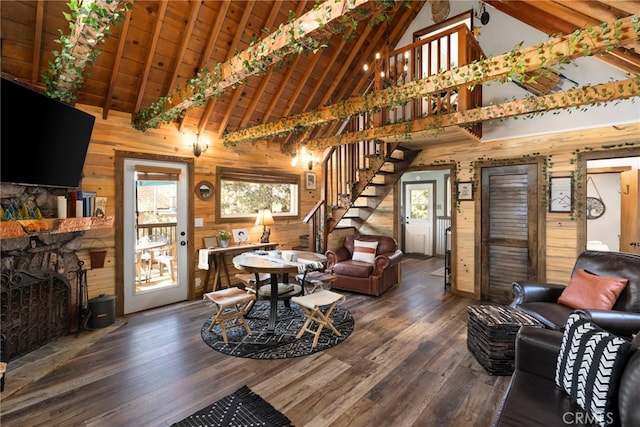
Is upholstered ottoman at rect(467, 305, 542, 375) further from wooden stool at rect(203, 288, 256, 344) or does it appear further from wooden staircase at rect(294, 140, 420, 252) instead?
wooden staircase at rect(294, 140, 420, 252)

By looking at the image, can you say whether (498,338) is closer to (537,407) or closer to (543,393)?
(543,393)

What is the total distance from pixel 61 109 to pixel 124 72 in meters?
1.07

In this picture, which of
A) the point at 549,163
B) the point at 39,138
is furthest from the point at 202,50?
the point at 549,163

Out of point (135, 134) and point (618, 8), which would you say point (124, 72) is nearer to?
point (135, 134)

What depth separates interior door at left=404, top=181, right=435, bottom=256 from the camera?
871cm

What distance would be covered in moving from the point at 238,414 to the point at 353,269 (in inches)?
127

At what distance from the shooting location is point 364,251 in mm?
5488

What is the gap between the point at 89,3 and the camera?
77.8 inches

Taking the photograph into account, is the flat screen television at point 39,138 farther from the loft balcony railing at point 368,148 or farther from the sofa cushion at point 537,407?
the sofa cushion at point 537,407

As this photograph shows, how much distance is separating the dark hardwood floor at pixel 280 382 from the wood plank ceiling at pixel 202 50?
2762 mm

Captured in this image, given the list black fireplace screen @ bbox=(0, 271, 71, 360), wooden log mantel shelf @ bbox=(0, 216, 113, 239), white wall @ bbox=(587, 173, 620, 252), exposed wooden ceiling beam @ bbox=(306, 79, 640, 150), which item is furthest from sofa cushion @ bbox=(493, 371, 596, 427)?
white wall @ bbox=(587, 173, 620, 252)

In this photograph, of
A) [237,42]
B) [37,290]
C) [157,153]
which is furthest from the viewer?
[157,153]

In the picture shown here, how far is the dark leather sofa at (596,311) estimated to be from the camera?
2.46 meters

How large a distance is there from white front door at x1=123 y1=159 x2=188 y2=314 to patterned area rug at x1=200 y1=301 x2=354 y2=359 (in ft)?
3.78
